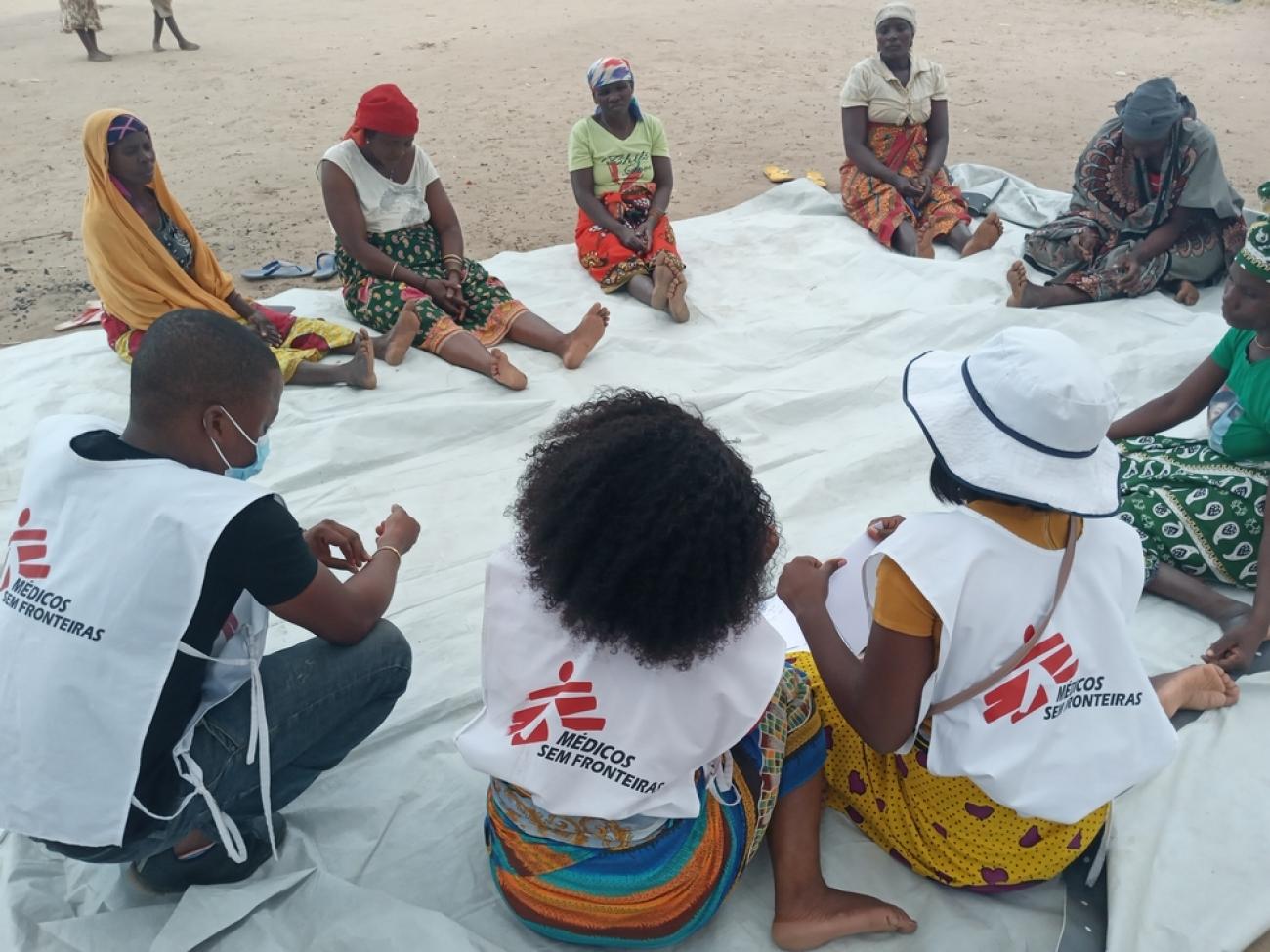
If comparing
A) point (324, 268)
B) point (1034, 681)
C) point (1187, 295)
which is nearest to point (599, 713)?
point (1034, 681)

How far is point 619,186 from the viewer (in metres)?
4.73

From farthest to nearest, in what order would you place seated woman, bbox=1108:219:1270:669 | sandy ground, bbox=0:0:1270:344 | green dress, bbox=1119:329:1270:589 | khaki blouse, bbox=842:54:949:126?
sandy ground, bbox=0:0:1270:344
khaki blouse, bbox=842:54:949:126
green dress, bbox=1119:329:1270:589
seated woman, bbox=1108:219:1270:669

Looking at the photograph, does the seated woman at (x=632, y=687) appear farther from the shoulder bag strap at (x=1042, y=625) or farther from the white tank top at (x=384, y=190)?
the white tank top at (x=384, y=190)

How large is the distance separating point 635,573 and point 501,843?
0.64 meters

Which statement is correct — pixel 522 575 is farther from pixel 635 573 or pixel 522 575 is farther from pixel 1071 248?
pixel 1071 248

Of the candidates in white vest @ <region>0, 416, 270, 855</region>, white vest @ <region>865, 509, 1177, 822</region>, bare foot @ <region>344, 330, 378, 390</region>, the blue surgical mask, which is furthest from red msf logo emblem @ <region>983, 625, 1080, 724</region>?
bare foot @ <region>344, 330, 378, 390</region>

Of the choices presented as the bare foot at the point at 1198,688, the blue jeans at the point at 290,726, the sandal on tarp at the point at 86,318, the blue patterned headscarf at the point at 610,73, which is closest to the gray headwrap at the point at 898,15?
the blue patterned headscarf at the point at 610,73

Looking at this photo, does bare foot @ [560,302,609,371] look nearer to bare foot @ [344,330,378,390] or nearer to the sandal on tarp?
bare foot @ [344,330,378,390]

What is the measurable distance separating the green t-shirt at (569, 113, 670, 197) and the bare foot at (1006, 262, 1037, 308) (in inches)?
67.4

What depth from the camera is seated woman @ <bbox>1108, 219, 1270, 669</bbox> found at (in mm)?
2387

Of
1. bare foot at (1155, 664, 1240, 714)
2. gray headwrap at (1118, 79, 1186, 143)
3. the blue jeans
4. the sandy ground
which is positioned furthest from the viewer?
the sandy ground

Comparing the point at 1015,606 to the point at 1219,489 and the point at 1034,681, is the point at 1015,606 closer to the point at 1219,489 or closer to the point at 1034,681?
the point at 1034,681

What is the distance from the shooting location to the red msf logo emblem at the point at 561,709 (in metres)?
1.52

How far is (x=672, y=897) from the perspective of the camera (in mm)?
1663
